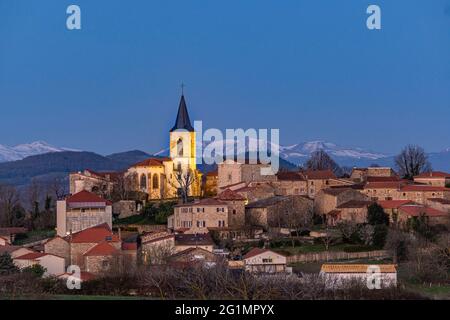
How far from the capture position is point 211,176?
59.9 meters

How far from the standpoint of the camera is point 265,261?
39906mm

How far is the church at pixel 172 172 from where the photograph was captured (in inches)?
2297

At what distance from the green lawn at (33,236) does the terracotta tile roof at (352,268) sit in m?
16.4

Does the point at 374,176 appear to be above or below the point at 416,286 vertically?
above

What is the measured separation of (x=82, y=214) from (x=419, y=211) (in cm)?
1432

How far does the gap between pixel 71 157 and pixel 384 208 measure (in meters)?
91.3

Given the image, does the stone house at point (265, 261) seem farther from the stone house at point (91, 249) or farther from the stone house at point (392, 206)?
the stone house at point (392, 206)

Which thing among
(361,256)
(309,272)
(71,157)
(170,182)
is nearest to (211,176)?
(170,182)

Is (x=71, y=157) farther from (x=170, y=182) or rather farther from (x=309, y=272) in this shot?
(x=309, y=272)

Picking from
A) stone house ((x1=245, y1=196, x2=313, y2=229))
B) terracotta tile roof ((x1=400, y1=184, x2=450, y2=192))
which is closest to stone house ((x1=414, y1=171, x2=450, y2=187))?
terracotta tile roof ((x1=400, y1=184, x2=450, y2=192))

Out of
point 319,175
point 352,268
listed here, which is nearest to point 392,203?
point 319,175

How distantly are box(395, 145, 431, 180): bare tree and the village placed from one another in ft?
21.9

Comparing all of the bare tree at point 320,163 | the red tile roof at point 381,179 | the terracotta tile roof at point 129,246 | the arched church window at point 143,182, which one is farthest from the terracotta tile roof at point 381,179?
the terracotta tile roof at point 129,246

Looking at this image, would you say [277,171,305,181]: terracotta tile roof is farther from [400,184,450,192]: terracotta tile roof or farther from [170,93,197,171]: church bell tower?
[170,93,197,171]: church bell tower
